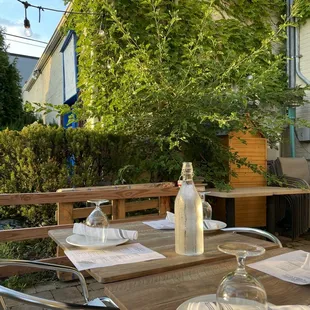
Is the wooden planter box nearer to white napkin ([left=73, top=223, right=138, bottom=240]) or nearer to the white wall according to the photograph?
white napkin ([left=73, top=223, right=138, bottom=240])

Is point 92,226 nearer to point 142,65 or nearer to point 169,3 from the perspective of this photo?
point 142,65

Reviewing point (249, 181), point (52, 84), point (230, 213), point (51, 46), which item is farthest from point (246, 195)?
point (52, 84)

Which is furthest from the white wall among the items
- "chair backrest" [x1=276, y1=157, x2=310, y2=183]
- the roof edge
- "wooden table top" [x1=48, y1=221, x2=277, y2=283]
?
"wooden table top" [x1=48, y1=221, x2=277, y2=283]

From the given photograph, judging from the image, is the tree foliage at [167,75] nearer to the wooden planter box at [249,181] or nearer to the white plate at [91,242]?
the wooden planter box at [249,181]

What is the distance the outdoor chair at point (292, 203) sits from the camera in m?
4.13

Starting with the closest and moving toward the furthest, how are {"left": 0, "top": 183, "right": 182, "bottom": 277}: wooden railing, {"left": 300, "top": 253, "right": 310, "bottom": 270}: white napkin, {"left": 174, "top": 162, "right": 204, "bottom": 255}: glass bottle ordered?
{"left": 300, "top": 253, "right": 310, "bottom": 270}: white napkin < {"left": 174, "top": 162, "right": 204, "bottom": 255}: glass bottle < {"left": 0, "top": 183, "right": 182, "bottom": 277}: wooden railing

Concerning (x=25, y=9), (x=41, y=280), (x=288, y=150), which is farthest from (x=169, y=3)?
(x=41, y=280)

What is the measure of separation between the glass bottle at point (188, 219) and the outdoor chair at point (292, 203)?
9.97 ft

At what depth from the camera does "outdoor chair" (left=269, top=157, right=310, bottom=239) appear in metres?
4.13

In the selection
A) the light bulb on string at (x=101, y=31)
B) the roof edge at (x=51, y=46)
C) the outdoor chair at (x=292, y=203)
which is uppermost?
the roof edge at (x=51, y=46)

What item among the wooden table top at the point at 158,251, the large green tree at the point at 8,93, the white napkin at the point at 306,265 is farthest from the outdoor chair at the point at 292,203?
the large green tree at the point at 8,93

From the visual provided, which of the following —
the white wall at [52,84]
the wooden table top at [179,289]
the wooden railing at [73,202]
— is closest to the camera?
the wooden table top at [179,289]

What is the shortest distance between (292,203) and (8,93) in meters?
7.48

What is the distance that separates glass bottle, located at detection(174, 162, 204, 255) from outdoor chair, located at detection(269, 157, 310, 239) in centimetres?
304
